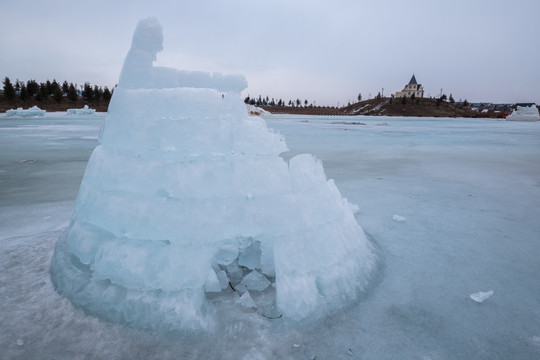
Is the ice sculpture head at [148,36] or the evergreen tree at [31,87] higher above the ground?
the evergreen tree at [31,87]

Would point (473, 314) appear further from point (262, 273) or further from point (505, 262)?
point (262, 273)

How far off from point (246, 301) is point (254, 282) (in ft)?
0.61

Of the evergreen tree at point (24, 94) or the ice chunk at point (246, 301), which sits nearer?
the ice chunk at point (246, 301)

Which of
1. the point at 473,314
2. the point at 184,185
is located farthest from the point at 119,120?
the point at 473,314

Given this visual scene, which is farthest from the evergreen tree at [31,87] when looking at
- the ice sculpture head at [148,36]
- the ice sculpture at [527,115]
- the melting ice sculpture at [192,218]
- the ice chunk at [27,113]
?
the ice sculpture at [527,115]

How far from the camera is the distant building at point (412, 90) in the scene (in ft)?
365

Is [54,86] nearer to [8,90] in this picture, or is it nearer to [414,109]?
[8,90]

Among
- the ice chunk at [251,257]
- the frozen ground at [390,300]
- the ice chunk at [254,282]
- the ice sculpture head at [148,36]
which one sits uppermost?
the ice sculpture head at [148,36]

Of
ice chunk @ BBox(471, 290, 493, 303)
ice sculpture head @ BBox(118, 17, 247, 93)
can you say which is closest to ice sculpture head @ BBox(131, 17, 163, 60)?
ice sculpture head @ BBox(118, 17, 247, 93)

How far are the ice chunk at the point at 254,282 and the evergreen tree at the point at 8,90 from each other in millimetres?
66120

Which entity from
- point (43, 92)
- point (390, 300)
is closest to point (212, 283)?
point (390, 300)

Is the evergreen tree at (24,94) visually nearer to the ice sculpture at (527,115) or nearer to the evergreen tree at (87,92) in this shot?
the evergreen tree at (87,92)

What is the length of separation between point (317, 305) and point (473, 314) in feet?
3.40

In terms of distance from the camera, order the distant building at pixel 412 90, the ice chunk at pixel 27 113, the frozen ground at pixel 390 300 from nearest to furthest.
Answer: the frozen ground at pixel 390 300, the ice chunk at pixel 27 113, the distant building at pixel 412 90
